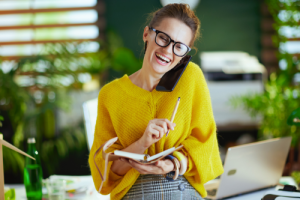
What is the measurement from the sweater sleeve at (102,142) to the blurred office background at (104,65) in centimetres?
132

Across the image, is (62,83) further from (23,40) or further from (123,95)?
Result: (123,95)

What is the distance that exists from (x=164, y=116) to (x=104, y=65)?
8.81ft

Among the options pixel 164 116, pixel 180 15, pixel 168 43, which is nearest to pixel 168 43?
pixel 168 43

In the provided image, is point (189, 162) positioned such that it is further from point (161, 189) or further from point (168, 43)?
point (168, 43)

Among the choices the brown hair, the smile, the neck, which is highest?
the brown hair

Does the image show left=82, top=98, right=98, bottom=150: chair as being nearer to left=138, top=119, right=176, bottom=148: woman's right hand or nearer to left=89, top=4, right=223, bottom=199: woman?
left=89, top=4, right=223, bottom=199: woman

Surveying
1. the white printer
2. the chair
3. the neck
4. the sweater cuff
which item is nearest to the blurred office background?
the white printer

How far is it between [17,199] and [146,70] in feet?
2.54

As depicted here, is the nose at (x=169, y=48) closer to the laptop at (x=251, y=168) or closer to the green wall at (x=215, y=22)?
the laptop at (x=251, y=168)

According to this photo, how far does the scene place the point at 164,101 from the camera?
106 centimetres

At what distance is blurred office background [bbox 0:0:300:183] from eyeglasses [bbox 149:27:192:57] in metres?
1.33

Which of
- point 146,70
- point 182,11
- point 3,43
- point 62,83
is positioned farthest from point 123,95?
point 3,43

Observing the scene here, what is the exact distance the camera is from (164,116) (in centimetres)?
104

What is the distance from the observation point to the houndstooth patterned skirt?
985 millimetres
